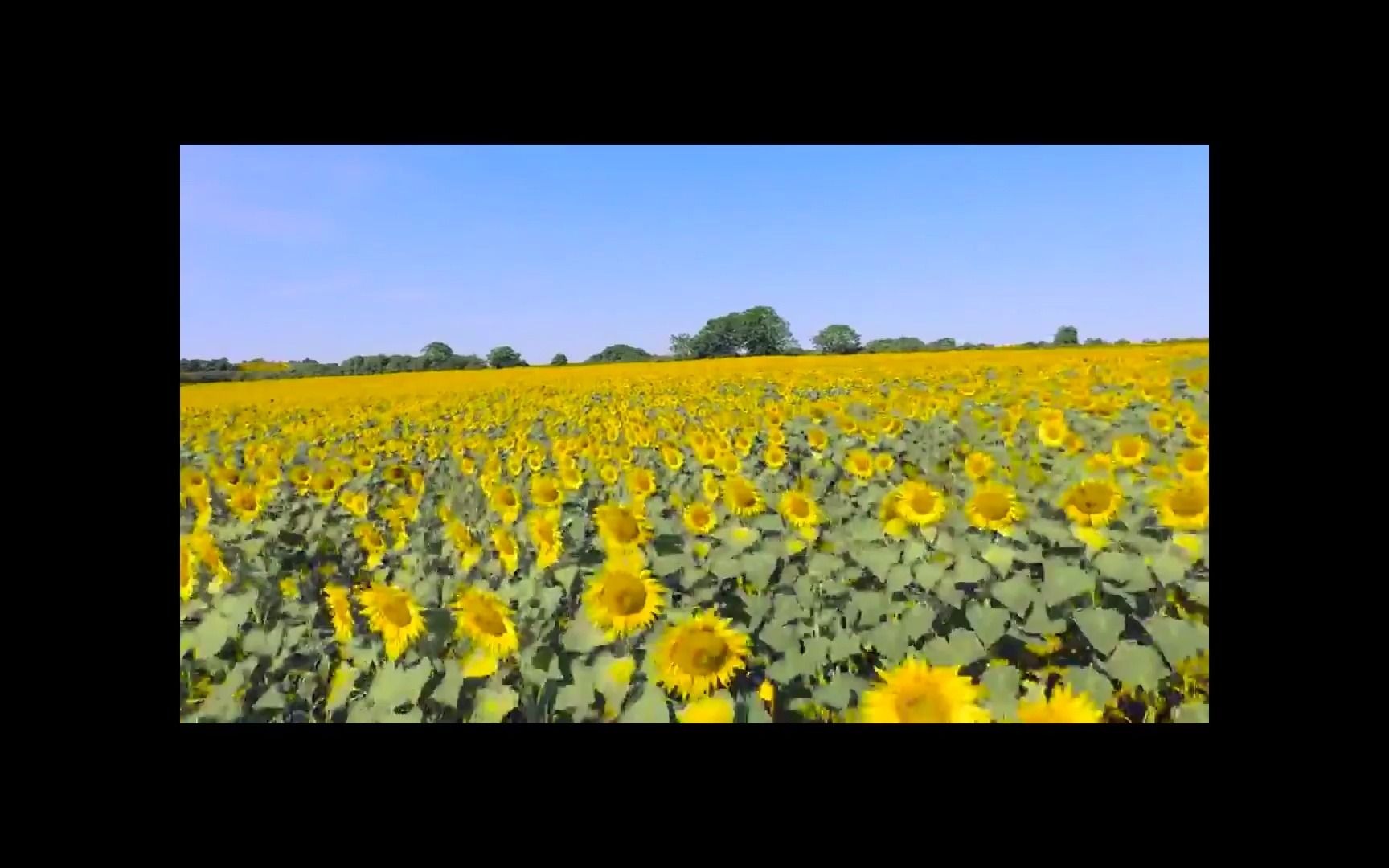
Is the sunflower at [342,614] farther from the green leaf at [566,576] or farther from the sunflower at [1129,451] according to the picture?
the sunflower at [1129,451]

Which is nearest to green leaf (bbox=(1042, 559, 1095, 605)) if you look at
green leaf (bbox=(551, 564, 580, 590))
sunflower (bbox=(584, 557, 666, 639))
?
sunflower (bbox=(584, 557, 666, 639))

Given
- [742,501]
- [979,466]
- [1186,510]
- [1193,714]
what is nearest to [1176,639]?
[1193,714]

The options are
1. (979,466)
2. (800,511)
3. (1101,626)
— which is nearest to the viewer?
(1101,626)

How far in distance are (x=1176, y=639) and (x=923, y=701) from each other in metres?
1.04

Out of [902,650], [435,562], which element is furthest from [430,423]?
[902,650]

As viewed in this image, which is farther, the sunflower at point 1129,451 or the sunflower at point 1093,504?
the sunflower at point 1129,451

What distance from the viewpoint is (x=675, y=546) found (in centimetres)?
365

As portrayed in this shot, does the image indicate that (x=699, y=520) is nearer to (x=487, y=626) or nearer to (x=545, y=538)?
(x=545, y=538)

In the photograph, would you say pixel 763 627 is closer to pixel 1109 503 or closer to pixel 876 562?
pixel 876 562

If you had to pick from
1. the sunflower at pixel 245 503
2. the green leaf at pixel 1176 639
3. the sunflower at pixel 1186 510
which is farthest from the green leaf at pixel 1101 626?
the sunflower at pixel 245 503

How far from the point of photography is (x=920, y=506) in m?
3.36

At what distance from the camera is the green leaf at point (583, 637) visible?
251cm
